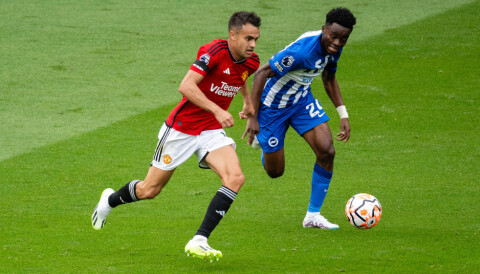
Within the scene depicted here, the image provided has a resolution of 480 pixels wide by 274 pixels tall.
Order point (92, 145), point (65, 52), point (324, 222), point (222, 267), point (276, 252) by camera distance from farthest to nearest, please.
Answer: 1. point (65, 52)
2. point (92, 145)
3. point (324, 222)
4. point (276, 252)
5. point (222, 267)

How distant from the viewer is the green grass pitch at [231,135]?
23.6 ft

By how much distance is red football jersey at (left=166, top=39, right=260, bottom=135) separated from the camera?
6.89m

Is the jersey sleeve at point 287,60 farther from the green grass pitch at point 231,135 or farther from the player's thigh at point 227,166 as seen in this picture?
the green grass pitch at point 231,135

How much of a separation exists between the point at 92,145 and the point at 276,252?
16.6ft

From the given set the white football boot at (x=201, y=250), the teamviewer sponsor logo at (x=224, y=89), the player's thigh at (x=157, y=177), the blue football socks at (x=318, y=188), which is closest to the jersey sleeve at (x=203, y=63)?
the teamviewer sponsor logo at (x=224, y=89)

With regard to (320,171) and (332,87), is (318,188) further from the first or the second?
(332,87)

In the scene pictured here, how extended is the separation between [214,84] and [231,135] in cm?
520

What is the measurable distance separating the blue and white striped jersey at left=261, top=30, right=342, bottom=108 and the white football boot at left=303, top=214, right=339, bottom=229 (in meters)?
1.25

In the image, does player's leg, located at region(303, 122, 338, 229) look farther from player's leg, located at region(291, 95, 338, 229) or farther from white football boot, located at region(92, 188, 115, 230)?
white football boot, located at region(92, 188, 115, 230)

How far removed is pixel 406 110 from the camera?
13.5 m

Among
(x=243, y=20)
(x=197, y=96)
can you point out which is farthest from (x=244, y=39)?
(x=197, y=96)

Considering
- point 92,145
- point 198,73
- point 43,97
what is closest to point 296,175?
point 92,145

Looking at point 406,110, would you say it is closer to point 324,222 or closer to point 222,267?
point 324,222

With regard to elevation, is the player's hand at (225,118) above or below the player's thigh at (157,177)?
above
